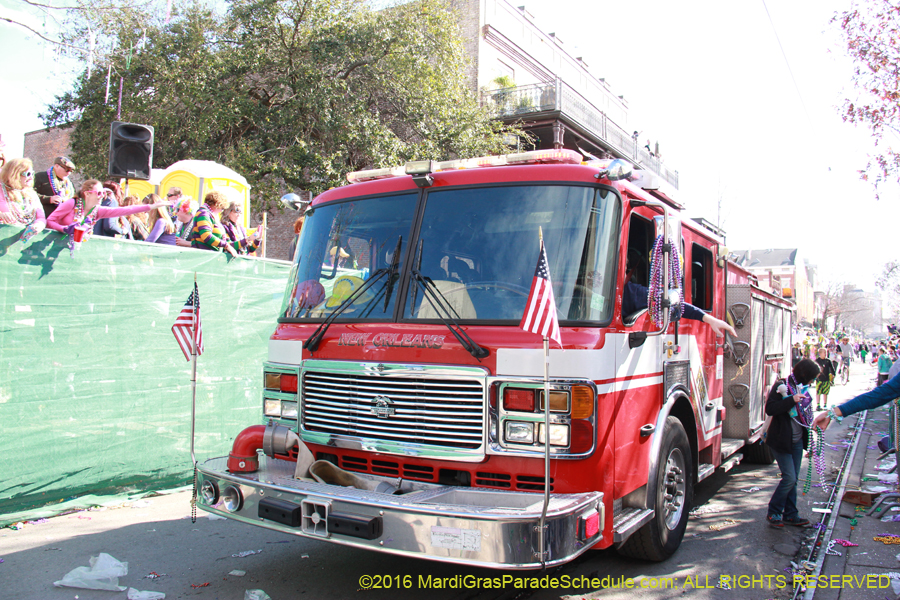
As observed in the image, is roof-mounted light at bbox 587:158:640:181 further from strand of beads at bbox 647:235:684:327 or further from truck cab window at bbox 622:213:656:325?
strand of beads at bbox 647:235:684:327

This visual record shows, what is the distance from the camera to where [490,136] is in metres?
21.9

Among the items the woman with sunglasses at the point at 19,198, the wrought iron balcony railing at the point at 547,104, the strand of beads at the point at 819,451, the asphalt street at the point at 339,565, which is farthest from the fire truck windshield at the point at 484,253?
the wrought iron balcony railing at the point at 547,104

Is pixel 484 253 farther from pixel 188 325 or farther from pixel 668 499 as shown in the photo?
pixel 188 325

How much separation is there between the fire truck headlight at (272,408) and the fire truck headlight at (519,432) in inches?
70.7

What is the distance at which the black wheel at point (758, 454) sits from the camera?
8812 millimetres

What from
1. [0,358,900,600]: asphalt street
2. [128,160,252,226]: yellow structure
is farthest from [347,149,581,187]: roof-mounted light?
[128,160,252,226]: yellow structure

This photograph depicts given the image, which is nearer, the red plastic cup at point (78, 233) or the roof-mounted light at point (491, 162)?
the roof-mounted light at point (491, 162)

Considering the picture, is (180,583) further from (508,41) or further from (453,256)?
(508,41)

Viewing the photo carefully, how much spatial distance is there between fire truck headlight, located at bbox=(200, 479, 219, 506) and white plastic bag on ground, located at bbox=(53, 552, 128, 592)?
862mm

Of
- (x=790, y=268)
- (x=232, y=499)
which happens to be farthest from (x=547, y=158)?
(x=790, y=268)

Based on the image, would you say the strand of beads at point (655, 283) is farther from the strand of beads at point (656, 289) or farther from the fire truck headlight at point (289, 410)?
the fire truck headlight at point (289, 410)

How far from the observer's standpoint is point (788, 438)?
19.0 feet

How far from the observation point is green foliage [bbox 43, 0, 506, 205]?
1844cm

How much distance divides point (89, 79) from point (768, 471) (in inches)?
Result: 841
